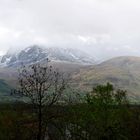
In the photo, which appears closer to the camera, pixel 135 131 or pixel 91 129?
pixel 91 129

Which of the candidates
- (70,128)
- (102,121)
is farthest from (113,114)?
(70,128)

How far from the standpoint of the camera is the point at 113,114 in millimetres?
82188

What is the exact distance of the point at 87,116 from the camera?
8562 centimetres

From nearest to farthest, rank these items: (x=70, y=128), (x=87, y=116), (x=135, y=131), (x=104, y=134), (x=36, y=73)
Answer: (x=36, y=73) < (x=104, y=134) < (x=87, y=116) < (x=70, y=128) < (x=135, y=131)

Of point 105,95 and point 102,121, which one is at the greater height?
point 105,95

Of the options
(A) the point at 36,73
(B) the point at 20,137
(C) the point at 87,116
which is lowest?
(B) the point at 20,137

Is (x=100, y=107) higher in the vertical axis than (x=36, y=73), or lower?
lower

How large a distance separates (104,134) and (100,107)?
229 inches

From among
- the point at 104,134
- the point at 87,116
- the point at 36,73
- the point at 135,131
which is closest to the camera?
the point at 36,73

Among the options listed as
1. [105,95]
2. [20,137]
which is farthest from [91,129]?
[20,137]

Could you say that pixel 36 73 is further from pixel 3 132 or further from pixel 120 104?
pixel 3 132

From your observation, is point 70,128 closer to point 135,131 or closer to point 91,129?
point 91,129

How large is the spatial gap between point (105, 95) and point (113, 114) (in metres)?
4.62

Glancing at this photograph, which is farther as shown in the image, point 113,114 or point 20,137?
point 20,137
